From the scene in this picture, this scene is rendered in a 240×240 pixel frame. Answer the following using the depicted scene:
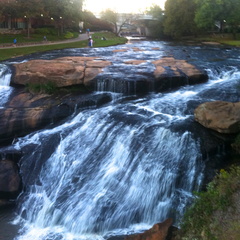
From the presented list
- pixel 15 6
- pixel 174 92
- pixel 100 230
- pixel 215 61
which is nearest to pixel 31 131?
pixel 100 230

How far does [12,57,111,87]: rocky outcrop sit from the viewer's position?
1678 centimetres

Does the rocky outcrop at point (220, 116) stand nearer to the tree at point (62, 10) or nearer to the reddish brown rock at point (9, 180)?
the reddish brown rock at point (9, 180)

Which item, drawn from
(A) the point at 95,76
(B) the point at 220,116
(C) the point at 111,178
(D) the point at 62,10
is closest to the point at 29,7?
(D) the point at 62,10

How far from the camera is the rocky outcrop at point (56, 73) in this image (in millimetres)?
16781

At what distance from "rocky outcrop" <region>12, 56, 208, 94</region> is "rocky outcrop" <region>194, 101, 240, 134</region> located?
524cm

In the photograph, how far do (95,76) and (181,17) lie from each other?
31711 mm

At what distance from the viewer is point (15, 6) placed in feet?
124

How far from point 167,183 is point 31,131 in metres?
7.37

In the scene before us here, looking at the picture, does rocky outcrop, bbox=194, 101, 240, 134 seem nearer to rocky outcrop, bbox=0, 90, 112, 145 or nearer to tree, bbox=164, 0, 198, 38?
rocky outcrop, bbox=0, 90, 112, 145

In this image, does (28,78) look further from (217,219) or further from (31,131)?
(217,219)

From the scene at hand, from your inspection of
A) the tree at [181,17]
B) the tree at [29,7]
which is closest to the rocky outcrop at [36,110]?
the tree at [29,7]

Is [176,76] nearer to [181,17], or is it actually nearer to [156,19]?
[181,17]

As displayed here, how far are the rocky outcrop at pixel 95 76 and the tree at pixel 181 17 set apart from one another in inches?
1098

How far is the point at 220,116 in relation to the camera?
1101 centimetres
